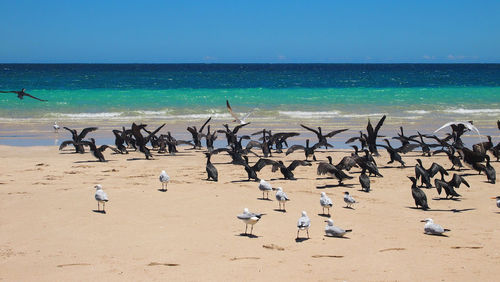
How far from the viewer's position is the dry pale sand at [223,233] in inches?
267

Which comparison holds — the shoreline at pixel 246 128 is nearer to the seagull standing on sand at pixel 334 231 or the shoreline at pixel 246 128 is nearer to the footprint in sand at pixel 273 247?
the seagull standing on sand at pixel 334 231

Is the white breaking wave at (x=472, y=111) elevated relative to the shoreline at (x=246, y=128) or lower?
elevated

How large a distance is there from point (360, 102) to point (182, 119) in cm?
1380

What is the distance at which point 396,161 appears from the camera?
50.2 feet

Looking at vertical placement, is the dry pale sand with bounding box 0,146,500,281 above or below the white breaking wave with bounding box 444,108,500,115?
below

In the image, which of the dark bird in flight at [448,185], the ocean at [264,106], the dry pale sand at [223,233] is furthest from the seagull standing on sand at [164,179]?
the ocean at [264,106]

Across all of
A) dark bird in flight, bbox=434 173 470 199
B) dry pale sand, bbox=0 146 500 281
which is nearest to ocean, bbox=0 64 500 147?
dark bird in flight, bbox=434 173 470 199

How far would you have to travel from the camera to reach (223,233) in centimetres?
826

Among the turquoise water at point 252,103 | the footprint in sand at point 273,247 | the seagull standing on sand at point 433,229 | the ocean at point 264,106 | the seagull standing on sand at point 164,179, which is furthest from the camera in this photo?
the turquoise water at point 252,103

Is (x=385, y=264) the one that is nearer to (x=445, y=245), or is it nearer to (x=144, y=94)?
(x=445, y=245)

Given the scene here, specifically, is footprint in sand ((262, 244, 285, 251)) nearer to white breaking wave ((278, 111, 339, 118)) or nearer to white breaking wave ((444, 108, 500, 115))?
white breaking wave ((278, 111, 339, 118))

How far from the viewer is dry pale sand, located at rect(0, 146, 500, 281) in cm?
679

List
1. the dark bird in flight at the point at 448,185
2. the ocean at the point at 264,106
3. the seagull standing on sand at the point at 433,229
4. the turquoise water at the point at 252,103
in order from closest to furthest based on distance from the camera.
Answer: the seagull standing on sand at the point at 433,229
the dark bird in flight at the point at 448,185
the ocean at the point at 264,106
the turquoise water at the point at 252,103

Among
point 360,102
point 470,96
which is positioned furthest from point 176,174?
point 470,96
